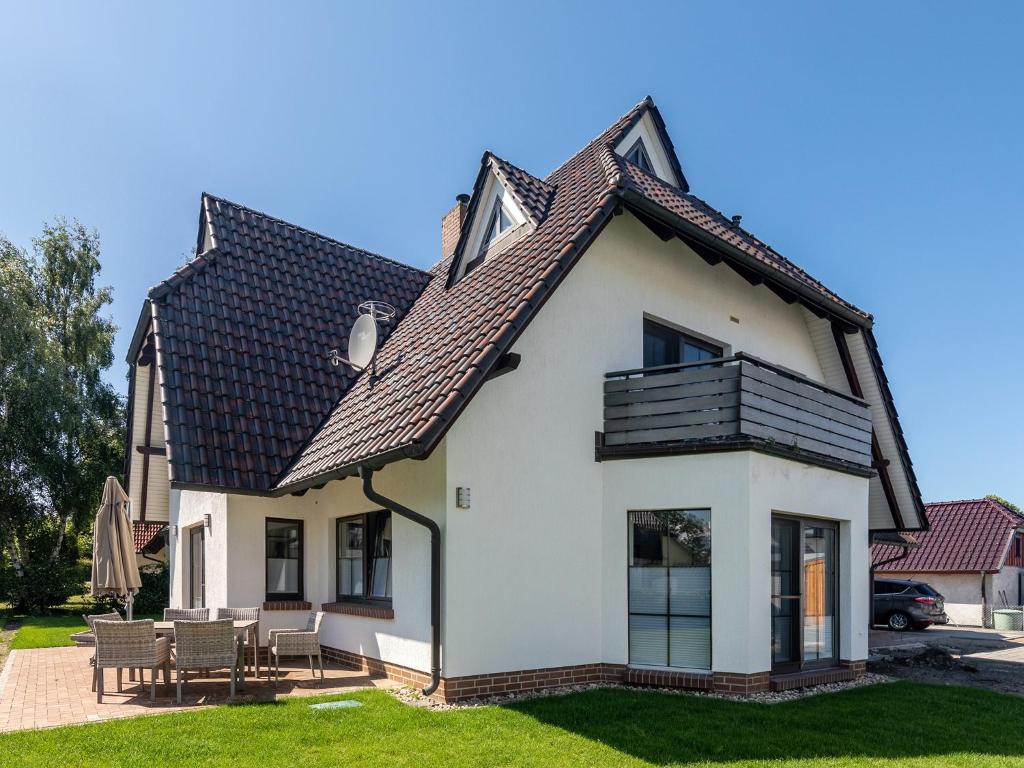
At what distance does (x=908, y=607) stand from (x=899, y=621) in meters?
0.50

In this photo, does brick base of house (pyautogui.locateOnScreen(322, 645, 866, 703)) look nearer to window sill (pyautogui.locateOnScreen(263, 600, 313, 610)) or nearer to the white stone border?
window sill (pyautogui.locateOnScreen(263, 600, 313, 610))

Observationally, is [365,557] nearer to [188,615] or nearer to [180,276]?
[188,615]

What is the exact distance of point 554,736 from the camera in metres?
7.25

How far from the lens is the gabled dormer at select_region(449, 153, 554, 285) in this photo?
40.6 feet

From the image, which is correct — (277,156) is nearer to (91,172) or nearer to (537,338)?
→ (91,172)

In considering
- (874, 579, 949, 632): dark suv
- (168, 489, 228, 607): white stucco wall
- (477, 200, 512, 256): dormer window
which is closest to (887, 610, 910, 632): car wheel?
(874, 579, 949, 632): dark suv

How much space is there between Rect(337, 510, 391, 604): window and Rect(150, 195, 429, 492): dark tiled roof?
1361mm

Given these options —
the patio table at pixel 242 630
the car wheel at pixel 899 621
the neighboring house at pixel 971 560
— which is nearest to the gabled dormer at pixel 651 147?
the patio table at pixel 242 630

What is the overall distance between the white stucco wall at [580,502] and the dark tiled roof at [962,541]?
61.9 ft

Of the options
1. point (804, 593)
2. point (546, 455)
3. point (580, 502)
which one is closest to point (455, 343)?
point (546, 455)

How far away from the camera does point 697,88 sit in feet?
Result: 42.5

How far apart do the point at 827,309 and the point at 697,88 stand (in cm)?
414

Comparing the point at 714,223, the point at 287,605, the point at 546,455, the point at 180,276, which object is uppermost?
the point at 714,223

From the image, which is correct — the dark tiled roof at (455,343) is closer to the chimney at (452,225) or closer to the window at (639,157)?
the window at (639,157)
